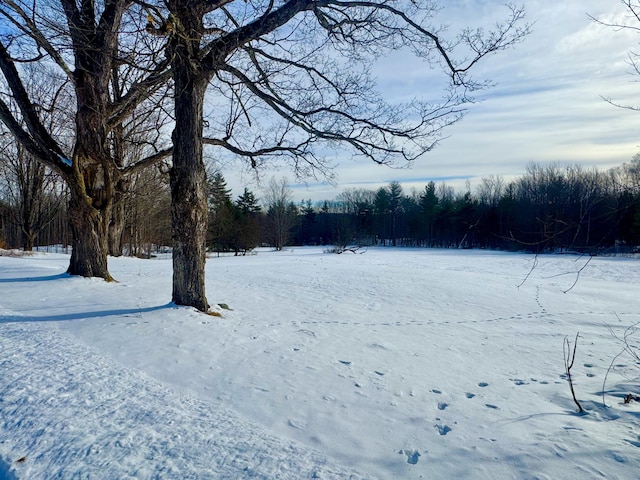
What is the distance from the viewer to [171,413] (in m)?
2.97

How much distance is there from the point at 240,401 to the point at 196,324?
233 centimetres

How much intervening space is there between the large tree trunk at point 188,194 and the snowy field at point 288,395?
563 mm

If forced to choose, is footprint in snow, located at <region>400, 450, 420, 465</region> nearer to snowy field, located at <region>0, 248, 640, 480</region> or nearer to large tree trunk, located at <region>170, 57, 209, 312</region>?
snowy field, located at <region>0, 248, 640, 480</region>

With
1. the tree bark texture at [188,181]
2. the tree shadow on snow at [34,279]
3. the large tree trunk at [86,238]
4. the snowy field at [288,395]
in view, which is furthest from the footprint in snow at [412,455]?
the tree shadow on snow at [34,279]

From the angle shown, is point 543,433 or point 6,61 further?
point 6,61

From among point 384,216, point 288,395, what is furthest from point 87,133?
point 384,216

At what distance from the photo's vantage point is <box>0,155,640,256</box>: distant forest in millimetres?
3750

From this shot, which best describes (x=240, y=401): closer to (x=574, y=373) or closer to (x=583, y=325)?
(x=574, y=373)

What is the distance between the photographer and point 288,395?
3.61 m

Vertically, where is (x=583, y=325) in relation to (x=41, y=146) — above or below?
below

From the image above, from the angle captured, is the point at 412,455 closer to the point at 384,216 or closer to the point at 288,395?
the point at 288,395

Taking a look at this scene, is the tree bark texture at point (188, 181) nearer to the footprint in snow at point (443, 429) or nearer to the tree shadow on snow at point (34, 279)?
the tree shadow on snow at point (34, 279)

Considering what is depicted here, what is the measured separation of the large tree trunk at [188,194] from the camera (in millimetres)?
6078

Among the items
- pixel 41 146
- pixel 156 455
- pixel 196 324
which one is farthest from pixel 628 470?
pixel 41 146
